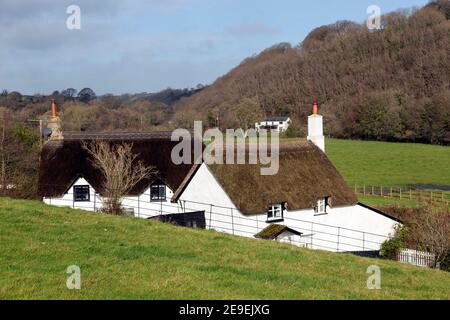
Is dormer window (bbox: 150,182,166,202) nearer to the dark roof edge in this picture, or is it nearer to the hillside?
the dark roof edge

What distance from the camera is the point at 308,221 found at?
25938mm

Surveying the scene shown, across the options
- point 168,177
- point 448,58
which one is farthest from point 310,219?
point 448,58

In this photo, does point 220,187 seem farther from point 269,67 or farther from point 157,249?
point 269,67

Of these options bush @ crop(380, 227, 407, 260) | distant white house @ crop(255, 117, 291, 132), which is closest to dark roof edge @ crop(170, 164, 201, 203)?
bush @ crop(380, 227, 407, 260)

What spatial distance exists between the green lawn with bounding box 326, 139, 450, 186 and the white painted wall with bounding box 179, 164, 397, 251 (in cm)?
2264

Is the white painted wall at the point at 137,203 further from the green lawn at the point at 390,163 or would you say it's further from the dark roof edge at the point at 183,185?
the green lawn at the point at 390,163

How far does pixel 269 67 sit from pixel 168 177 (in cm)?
11515

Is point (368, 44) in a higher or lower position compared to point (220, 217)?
higher

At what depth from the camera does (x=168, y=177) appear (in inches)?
1153

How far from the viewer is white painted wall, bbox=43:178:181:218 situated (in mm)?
28016

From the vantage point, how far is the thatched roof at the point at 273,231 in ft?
75.4

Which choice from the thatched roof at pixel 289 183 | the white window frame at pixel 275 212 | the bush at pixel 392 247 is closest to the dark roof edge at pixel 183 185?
the thatched roof at pixel 289 183

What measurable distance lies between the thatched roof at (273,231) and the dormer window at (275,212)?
0.82 m

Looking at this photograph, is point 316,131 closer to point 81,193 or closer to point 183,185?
point 183,185
